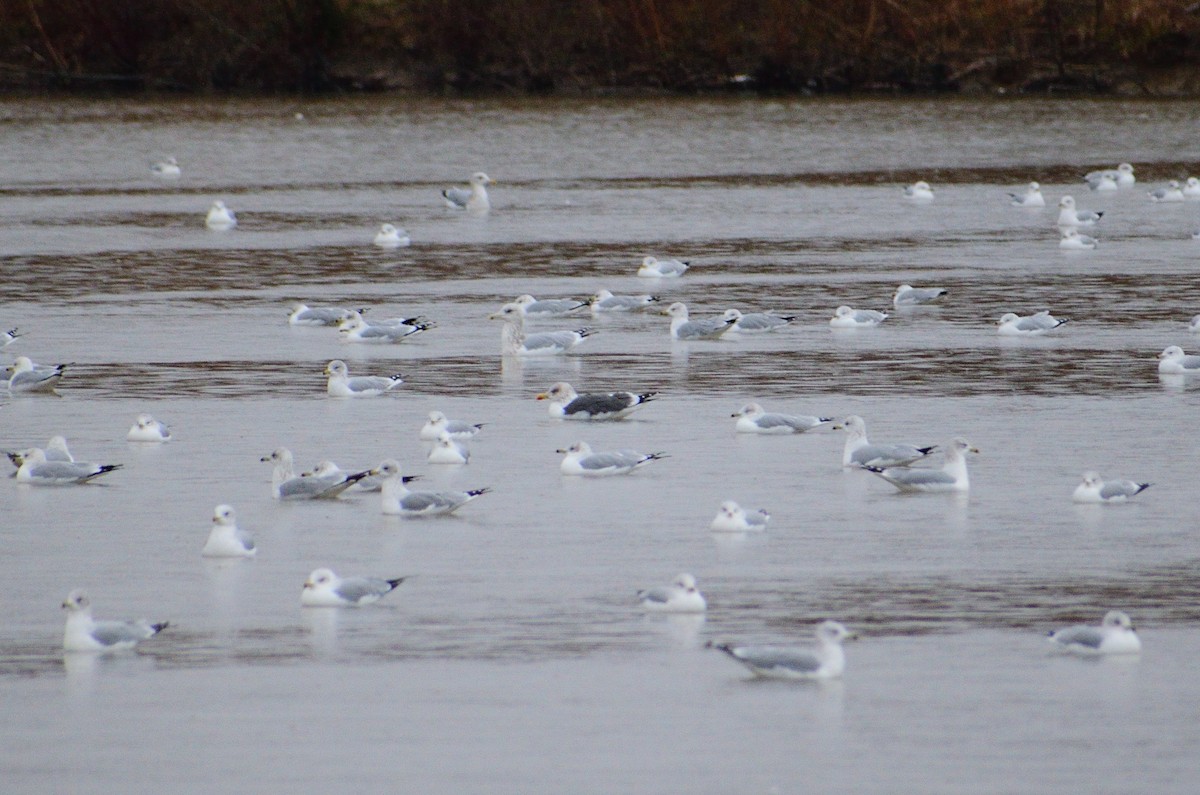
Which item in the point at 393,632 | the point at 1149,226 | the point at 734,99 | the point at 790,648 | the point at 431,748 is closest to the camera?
the point at 431,748

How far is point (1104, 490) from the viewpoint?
12578mm

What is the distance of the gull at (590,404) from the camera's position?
15.7 m

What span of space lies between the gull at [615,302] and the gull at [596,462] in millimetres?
8647

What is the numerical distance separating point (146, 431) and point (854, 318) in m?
8.25

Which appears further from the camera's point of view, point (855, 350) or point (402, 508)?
point (855, 350)

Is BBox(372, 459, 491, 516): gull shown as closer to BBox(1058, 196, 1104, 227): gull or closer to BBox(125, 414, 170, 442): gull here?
BBox(125, 414, 170, 442): gull

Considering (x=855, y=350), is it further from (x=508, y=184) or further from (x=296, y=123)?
(x=296, y=123)

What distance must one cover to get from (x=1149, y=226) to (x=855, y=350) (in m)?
13.2

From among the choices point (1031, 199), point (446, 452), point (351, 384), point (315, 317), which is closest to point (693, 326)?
point (315, 317)

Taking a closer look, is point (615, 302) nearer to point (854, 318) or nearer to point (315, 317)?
point (854, 318)

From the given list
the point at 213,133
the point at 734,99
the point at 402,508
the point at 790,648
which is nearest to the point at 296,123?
the point at 213,133

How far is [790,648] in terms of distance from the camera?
9.25 m

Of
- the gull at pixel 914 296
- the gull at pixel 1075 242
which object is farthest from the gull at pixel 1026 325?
the gull at pixel 1075 242

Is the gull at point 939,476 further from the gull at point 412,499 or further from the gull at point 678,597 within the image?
the gull at point 678,597
